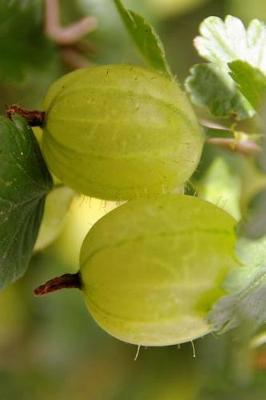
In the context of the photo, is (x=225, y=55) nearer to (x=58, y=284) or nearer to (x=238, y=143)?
(x=238, y=143)

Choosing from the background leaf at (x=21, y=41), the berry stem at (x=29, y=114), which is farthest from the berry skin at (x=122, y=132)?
the background leaf at (x=21, y=41)

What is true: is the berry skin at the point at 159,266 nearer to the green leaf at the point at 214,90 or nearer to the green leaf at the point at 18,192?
the green leaf at the point at 18,192

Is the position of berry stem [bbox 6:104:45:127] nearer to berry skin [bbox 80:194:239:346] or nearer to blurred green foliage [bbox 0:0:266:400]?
berry skin [bbox 80:194:239:346]

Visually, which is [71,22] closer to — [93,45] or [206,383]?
[93,45]

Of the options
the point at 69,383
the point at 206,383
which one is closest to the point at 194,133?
the point at 206,383

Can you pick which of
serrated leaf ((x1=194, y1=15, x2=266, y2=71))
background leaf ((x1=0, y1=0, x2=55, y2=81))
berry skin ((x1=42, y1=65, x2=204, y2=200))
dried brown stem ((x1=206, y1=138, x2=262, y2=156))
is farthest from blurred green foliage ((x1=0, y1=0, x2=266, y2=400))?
berry skin ((x1=42, y1=65, x2=204, y2=200))

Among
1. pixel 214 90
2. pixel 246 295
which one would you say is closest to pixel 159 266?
pixel 246 295
